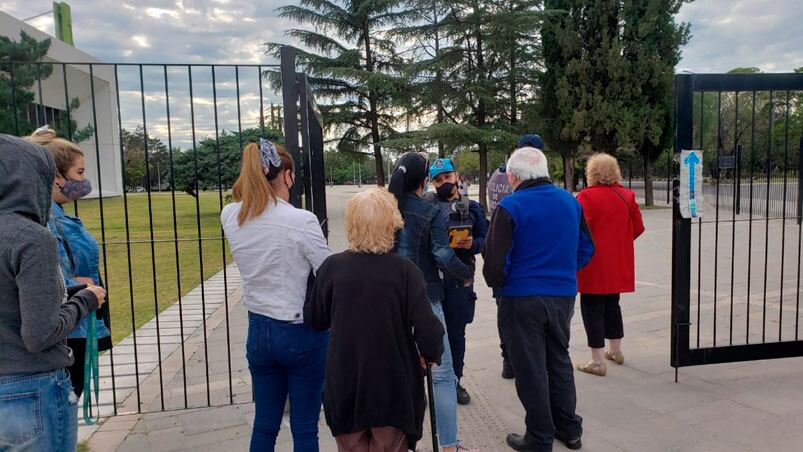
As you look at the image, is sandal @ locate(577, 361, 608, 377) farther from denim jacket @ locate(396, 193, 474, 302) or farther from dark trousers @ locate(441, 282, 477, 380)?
denim jacket @ locate(396, 193, 474, 302)

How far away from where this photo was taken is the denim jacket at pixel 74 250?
8.83ft

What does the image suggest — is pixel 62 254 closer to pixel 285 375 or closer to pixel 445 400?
pixel 285 375

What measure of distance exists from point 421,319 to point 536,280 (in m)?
1.16

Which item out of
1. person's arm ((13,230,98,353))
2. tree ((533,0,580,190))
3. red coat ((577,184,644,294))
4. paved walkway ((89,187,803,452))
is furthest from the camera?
tree ((533,0,580,190))

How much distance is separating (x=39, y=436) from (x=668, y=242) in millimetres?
14152

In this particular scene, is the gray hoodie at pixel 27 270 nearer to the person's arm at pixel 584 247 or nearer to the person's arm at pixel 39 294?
the person's arm at pixel 39 294

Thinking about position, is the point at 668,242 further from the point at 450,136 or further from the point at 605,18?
the point at 605,18

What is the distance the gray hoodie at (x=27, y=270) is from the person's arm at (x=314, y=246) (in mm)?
1029

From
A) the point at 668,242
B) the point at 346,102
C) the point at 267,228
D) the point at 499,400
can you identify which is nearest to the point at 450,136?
the point at 346,102

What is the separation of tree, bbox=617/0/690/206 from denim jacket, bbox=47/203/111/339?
23.7 meters

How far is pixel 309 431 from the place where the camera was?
9.00ft

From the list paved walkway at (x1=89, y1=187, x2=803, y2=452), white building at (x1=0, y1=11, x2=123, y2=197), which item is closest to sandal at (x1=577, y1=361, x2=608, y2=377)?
paved walkway at (x1=89, y1=187, x2=803, y2=452)

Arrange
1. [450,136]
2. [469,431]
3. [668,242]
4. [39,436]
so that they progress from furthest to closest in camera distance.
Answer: [450,136] < [668,242] < [469,431] < [39,436]

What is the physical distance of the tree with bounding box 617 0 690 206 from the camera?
76.4ft
